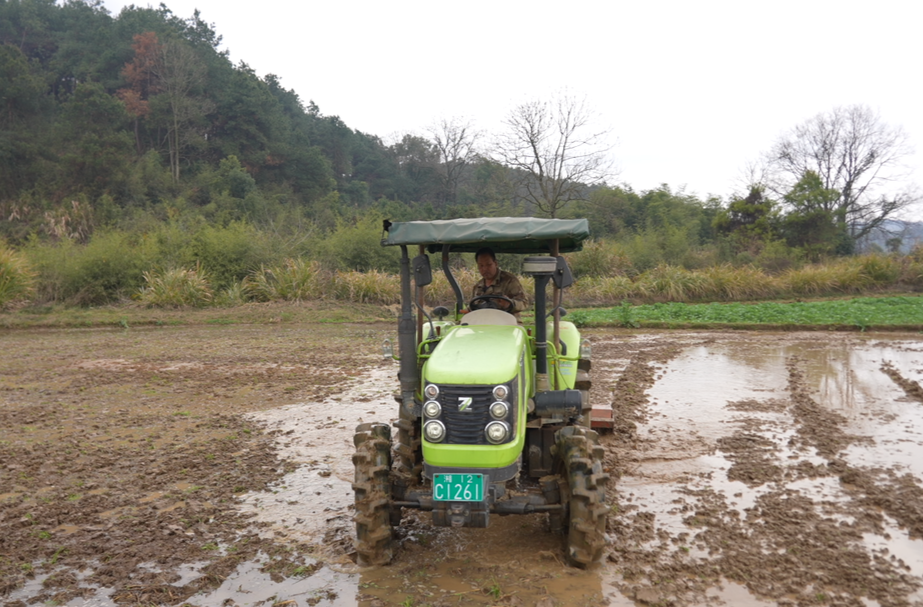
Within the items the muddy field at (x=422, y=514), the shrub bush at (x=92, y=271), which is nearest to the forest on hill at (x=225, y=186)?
the shrub bush at (x=92, y=271)

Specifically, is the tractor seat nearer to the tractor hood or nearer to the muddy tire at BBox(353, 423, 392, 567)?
the tractor hood

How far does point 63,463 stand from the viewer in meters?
6.15

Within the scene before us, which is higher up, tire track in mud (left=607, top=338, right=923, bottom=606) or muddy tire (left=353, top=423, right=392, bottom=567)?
muddy tire (left=353, top=423, right=392, bottom=567)

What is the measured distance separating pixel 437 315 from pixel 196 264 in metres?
18.5

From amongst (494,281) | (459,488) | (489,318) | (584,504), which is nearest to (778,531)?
(584,504)

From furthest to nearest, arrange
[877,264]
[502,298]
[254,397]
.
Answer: [877,264]
[254,397]
[502,298]

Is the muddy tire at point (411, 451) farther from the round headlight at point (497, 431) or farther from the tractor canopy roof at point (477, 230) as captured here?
the tractor canopy roof at point (477, 230)

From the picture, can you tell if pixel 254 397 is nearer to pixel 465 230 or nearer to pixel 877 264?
pixel 465 230

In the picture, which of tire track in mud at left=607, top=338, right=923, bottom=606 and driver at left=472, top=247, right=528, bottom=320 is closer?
tire track in mud at left=607, top=338, right=923, bottom=606

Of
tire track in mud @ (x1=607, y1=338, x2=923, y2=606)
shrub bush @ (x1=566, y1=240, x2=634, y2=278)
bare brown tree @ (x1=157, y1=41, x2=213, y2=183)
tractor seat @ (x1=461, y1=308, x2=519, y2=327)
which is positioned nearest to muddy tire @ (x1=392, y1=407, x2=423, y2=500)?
tractor seat @ (x1=461, y1=308, x2=519, y2=327)

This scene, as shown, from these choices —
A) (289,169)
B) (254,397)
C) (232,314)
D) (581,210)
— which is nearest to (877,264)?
(581,210)

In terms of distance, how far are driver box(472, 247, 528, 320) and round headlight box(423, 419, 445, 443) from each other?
174 cm

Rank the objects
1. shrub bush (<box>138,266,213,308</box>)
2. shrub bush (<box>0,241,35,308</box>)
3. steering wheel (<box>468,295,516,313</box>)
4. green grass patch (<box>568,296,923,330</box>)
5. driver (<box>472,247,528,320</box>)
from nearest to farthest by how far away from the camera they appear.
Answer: steering wheel (<box>468,295,516,313</box>) < driver (<box>472,247,528,320</box>) < green grass patch (<box>568,296,923,330</box>) < shrub bush (<box>0,241,35,308</box>) < shrub bush (<box>138,266,213,308</box>)

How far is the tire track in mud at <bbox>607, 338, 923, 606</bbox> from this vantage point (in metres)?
3.80
